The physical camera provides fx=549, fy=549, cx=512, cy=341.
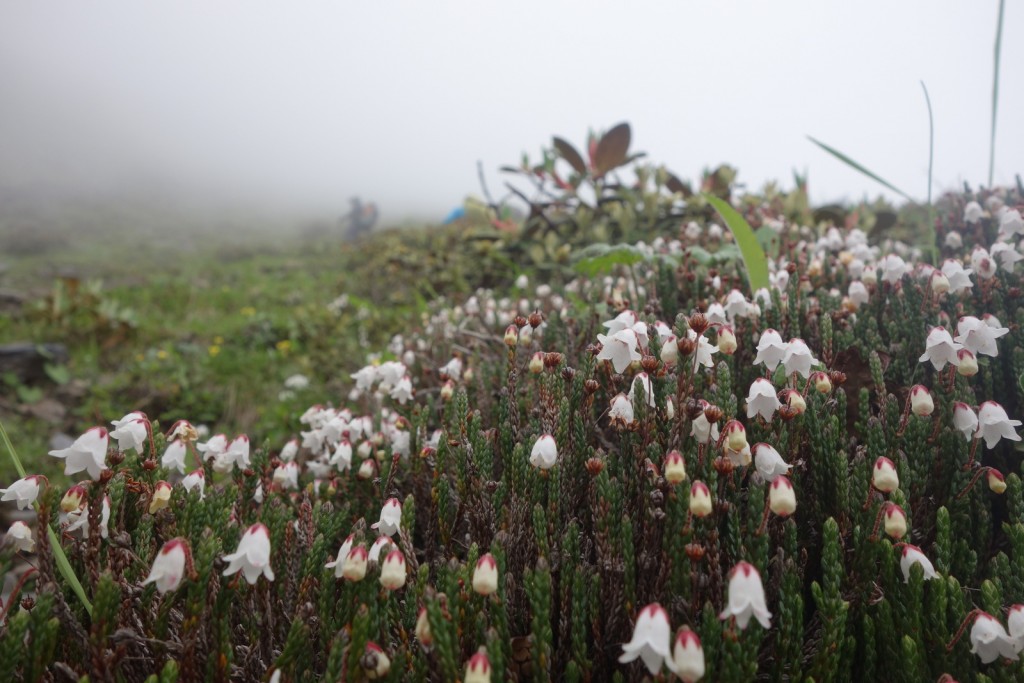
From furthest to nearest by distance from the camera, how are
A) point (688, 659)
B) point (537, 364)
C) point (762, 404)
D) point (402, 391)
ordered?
point (402, 391), point (537, 364), point (762, 404), point (688, 659)

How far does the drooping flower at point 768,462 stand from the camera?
1.22 metres

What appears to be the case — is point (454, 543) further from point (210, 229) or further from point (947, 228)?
point (210, 229)

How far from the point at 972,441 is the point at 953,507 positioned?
0.17m

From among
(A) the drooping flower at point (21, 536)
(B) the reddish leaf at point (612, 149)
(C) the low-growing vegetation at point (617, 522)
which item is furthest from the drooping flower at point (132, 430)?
(B) the reddish leaf at point (612, 149)

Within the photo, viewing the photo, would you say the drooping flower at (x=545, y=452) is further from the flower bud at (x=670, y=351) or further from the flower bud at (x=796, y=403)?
the flower bud at (x=796, y=403)

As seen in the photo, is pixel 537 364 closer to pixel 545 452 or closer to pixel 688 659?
pixel 545 452

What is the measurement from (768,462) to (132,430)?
1.63 meters

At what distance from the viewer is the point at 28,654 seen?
3.46 feet

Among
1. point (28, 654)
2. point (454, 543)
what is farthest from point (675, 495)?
point (28, 654)

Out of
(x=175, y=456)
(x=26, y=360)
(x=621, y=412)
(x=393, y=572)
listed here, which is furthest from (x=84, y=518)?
(x=26, y=360)

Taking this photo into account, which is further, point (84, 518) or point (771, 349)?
A: point (771, 349)

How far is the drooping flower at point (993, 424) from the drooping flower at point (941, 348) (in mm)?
156

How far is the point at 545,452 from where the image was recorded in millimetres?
1304

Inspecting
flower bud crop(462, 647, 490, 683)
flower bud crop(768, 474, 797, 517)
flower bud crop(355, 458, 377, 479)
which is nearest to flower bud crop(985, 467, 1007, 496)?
flower bud crop(768, 474, 797, 517)
